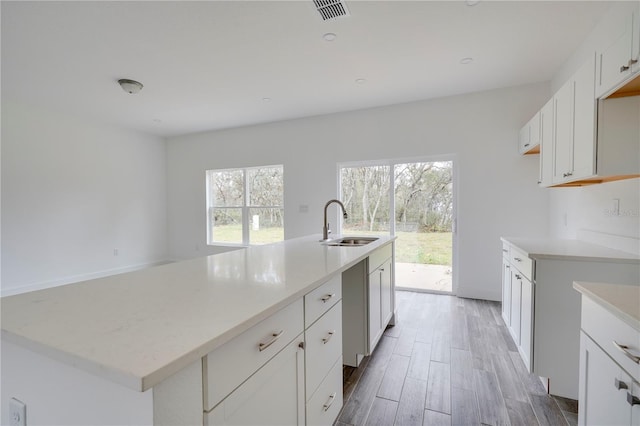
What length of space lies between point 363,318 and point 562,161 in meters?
1.96

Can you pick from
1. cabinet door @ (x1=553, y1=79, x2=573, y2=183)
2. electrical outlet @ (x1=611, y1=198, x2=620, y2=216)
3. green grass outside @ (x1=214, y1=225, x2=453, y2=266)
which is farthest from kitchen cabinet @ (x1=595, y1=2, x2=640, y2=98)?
green grass outside @ (x1=214, y1=225, x2=453, y2=266)

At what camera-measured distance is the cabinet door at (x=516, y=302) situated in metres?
2.19

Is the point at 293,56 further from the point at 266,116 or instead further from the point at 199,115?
the point at 199,115

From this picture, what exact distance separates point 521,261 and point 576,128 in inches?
39.7

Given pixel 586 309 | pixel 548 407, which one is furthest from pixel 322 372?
pixel 548 407

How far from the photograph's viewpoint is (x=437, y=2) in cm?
212

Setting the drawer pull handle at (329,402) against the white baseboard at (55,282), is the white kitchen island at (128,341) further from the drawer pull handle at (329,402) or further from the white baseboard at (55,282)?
the white baseboard at (55,282)

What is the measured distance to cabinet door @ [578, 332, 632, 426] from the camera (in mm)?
880

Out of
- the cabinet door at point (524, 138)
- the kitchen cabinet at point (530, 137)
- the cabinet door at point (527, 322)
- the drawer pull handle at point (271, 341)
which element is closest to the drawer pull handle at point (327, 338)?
the drawer pull handle at point (271, 341)

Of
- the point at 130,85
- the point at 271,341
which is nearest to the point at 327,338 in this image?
the point at 271,341

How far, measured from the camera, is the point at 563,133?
2.21 meters

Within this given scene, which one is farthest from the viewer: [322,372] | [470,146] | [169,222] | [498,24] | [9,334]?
[169,222]

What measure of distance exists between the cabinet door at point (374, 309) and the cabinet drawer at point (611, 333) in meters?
1.21

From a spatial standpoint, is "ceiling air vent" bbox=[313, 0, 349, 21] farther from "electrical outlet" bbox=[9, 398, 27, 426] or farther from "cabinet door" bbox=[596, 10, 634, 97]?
"electrical outlet" bbox=[9, 398, 27, 426]
